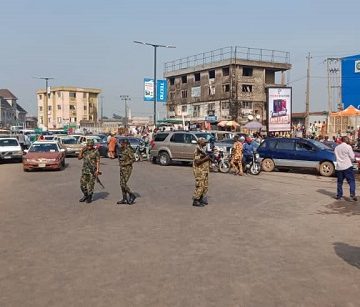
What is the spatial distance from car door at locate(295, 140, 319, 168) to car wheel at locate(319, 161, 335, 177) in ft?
1.00

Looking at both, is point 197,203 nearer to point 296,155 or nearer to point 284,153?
point 296,155

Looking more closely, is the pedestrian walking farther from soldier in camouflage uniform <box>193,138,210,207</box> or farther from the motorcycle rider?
soldier in camouflage uniform <box>193,138,210,207</box>

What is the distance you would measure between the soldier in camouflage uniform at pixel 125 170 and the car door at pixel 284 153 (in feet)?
35.5

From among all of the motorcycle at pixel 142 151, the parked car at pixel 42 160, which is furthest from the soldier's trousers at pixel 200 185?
the motorcycle at pixel 142 151

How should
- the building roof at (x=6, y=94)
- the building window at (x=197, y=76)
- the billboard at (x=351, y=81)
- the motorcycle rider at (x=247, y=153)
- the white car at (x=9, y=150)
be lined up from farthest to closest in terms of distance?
the building roof at (x=6, y=94) < the building window at (x=197, y=76) < the white car at (x=9, y=150) < the billboard at (x=351, y=81) < the motorcycle rider at (x=247, y=153)

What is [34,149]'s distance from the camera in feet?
76.3

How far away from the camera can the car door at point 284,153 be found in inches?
844

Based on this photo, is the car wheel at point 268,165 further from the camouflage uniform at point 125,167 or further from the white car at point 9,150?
the white car at point 9,150

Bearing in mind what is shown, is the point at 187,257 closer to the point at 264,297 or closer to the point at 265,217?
the point at 264,297

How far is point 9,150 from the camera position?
2750 centimetres

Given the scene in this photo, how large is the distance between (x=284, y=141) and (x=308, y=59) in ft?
101

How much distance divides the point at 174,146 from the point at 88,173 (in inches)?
519

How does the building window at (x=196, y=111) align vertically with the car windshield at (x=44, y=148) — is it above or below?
above

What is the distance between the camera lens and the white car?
89.8 feet
